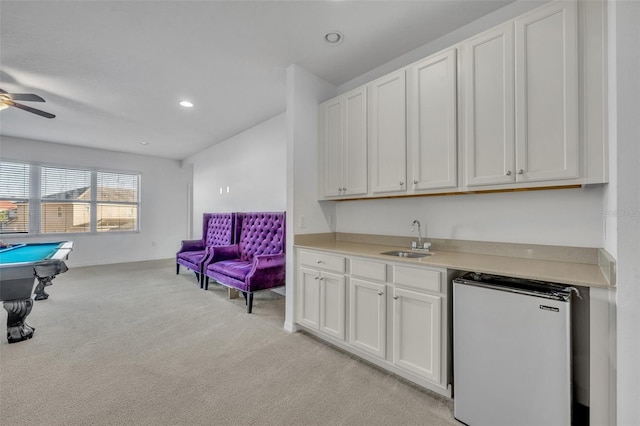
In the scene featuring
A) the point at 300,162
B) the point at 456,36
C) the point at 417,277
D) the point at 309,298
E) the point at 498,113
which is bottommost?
the point at 309,298

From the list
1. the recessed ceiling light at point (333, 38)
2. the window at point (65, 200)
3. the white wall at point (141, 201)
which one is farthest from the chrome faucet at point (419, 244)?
the window at point (65, 200)

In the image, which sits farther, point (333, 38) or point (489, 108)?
point (333, 38)

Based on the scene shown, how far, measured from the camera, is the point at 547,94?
1.62 metres

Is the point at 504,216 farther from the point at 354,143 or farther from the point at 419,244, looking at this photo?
the point at 354,143

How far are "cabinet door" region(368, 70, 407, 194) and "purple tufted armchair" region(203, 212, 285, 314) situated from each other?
1.66 m

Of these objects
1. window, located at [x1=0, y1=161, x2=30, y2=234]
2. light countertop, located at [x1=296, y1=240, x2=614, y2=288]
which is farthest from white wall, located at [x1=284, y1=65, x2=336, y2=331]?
Answer: window, located at [x1=0, y1=161, x2=30, y2=234]

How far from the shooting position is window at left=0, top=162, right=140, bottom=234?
5.30m

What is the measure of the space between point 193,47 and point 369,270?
249cm

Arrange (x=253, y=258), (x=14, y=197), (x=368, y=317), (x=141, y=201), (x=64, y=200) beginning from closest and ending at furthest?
(x=368, y=317), (x=253, y=258), (x=14, y=197), (x=64, y=200), (x=141, y=201)

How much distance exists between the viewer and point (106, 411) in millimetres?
1646

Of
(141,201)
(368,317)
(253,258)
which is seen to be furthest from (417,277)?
→ (141,201)

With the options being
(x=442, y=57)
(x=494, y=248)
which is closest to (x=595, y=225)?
(x=494, y=248)

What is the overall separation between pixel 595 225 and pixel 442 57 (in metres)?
1.50

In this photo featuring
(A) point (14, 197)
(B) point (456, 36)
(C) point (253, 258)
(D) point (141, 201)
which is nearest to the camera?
(B) point (456, 36)
